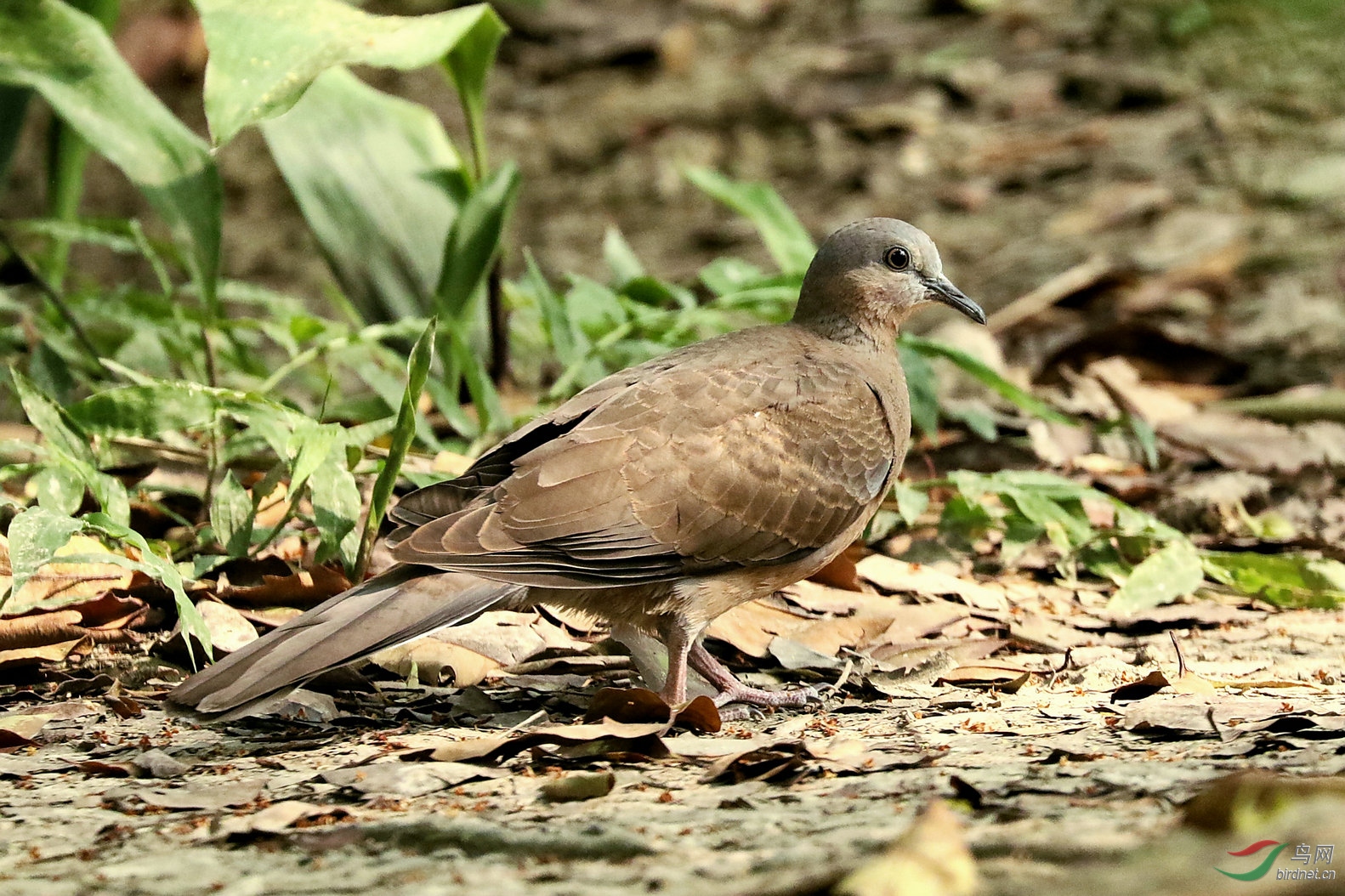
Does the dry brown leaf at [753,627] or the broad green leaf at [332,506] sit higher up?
the broad green leaf at [332,506]

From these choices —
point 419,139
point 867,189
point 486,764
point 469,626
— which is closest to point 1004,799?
point 486,764

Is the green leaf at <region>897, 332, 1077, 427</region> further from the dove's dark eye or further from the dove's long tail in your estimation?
the dove's long tail

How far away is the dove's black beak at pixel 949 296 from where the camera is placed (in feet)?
13.8

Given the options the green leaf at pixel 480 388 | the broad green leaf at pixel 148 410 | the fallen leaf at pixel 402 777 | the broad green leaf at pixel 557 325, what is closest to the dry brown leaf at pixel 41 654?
the broad green leaf at pixel 148 410

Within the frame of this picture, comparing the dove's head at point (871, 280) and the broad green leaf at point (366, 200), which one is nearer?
the dove's head at point (871, 280)

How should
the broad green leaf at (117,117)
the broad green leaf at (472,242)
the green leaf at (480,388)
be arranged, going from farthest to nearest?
the broad green leaf at (472,242)
the green leaf at (480,388)
the broad green leaf at (117,117)

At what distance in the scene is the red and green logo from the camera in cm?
178

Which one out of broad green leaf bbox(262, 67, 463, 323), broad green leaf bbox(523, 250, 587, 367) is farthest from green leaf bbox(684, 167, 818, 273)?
broad green leaf bbox(262, 67, 463, 323)

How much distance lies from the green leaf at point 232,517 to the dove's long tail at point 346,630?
0.67 m

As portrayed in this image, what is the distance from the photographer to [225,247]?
8328 millimetres

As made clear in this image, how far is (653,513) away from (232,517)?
1099 millimetres

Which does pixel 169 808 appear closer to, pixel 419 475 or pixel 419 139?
pixel 419 475

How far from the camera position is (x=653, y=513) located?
3277 mm

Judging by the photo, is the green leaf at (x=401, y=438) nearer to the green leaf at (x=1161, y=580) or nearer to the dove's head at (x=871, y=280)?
the dove's head at (x=871, y=280)
